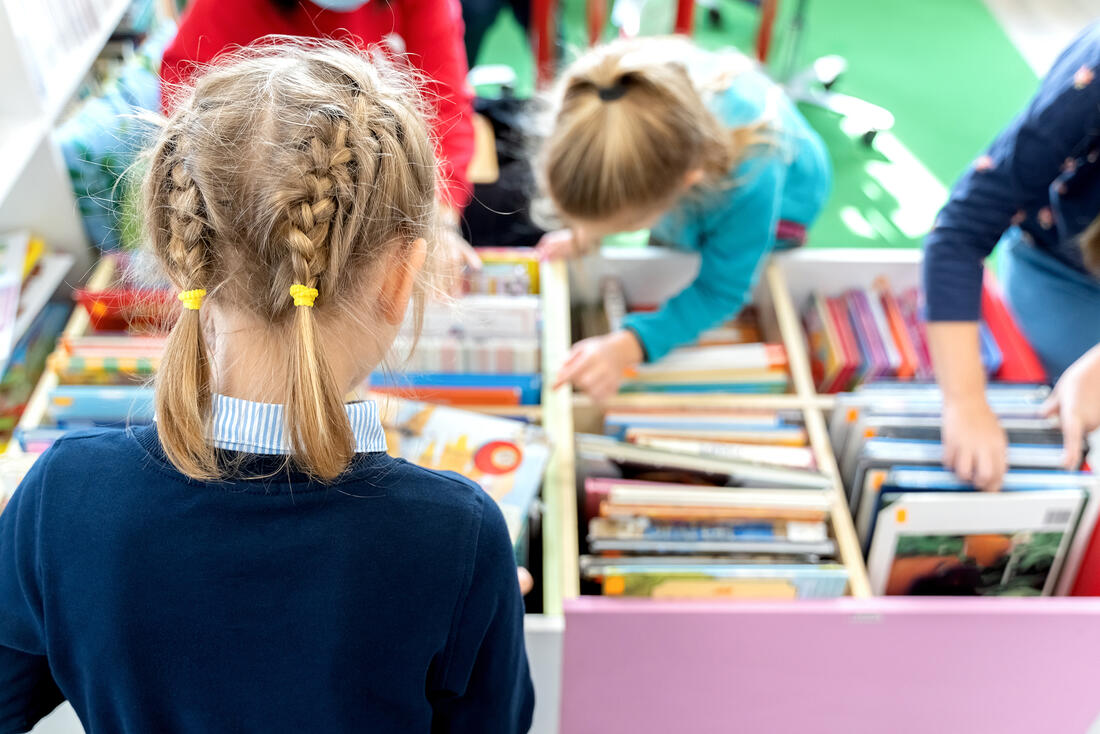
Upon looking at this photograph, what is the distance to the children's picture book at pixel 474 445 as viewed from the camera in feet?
4.12

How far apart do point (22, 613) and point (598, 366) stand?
0.88m

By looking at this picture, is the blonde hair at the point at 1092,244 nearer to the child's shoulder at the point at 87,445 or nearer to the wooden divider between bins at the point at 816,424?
the wooden divider between bins at the point at 816,424

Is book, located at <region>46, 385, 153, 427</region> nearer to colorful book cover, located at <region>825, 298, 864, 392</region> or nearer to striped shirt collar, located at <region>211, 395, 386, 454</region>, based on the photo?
striped shirt collar, located at <region>211, 395, 386, 454</region>

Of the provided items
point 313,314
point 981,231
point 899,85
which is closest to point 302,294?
point 313,314

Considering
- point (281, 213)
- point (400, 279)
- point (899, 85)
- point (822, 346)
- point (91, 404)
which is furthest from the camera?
point (899, 85)

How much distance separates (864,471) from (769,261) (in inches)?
20.0

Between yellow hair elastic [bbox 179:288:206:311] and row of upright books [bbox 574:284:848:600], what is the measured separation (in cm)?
73

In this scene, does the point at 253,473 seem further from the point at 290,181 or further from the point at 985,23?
the point at 985,23

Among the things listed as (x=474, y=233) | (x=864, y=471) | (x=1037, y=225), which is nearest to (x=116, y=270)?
(x=474, y=233)

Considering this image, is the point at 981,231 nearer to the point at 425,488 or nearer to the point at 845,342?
the point at 845,342

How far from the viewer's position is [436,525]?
71cm

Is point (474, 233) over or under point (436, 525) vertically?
under

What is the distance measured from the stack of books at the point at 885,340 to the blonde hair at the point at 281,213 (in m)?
1.10

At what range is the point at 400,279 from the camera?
0.75m
